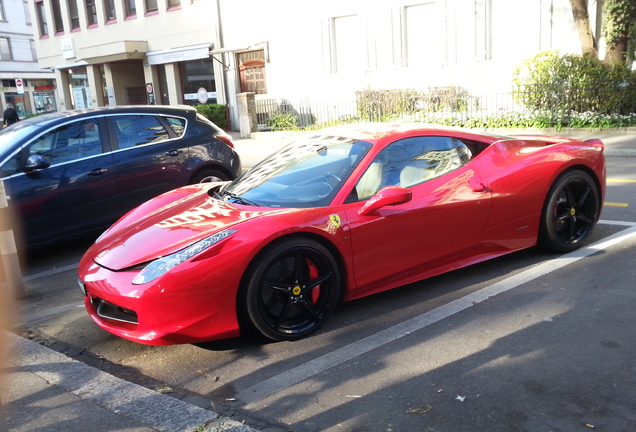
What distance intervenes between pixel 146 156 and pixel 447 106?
12.8 meters

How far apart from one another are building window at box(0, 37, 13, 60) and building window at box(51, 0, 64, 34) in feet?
71.8

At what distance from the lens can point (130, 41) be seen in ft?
93.0

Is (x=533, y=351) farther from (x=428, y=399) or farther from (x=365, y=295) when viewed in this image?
(x=365, y=295)

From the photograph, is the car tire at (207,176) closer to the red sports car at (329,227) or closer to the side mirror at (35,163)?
the side mirror at (35,163)

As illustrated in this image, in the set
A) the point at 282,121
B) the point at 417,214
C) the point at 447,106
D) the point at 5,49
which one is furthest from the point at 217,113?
the point at 5,49

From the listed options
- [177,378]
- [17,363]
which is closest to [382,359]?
[177,378]

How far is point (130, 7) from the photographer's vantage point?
2991 cm

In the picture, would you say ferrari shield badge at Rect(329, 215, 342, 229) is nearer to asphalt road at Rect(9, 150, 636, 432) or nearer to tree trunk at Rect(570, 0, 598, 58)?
asphalt road at Rect(9, 150, 636, 432)

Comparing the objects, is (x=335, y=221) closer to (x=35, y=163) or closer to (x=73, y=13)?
(x=35, y=163)

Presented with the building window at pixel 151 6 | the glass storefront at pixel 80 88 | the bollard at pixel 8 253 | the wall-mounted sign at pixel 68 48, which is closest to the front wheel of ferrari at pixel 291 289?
the bollard at pixel 8 253

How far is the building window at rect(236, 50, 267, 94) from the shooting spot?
82.2 ft

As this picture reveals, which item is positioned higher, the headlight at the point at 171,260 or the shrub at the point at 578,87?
the shrub at the point at 578,87

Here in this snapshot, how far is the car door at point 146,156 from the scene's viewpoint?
711 cm

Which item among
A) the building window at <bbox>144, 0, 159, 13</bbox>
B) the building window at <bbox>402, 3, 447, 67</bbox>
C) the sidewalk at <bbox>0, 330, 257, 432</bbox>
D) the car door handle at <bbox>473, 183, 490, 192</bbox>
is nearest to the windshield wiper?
the sidewalk at <bbox>0, 330, 257, 432</bbox>
